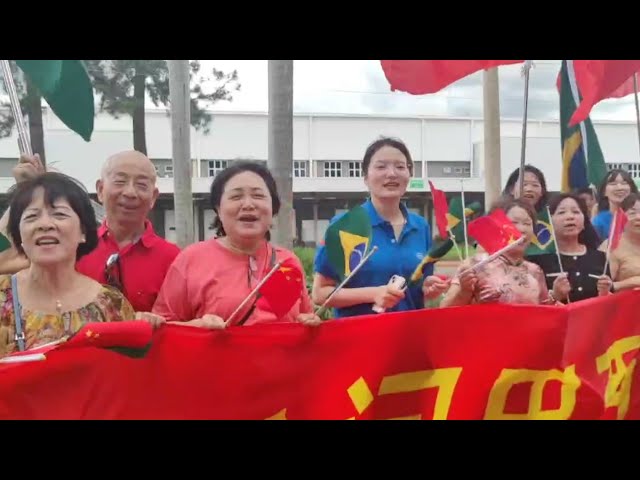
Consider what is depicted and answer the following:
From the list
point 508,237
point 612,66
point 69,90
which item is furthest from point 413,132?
point 69,90

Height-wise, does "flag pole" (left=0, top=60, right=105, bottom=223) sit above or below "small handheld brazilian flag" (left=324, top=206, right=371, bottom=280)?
above

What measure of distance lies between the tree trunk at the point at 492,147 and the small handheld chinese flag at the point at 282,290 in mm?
944

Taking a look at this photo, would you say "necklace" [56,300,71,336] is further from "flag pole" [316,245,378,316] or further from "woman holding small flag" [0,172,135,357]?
"flag pole" [316,245,378,316]

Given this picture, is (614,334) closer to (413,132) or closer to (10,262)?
(413,132)

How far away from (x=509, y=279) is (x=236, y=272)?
4.00ft

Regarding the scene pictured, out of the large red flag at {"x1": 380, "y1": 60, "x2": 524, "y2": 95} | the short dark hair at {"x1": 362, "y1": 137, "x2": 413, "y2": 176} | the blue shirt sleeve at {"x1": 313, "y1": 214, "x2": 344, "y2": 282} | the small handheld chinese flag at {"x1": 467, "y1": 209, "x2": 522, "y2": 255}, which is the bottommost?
the blue shirt sleeve at {"x1": 313, "y1": 214, "x2": 344, "y2": 282}

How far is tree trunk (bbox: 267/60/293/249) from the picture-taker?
2695 mm

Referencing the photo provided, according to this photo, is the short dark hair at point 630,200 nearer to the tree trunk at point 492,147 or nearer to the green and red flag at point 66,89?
the tree trunk at point 492,147

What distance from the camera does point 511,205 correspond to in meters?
3.10

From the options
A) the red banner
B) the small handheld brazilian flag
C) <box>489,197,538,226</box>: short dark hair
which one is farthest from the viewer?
<box>489,197,538,226</box>: short dark hair

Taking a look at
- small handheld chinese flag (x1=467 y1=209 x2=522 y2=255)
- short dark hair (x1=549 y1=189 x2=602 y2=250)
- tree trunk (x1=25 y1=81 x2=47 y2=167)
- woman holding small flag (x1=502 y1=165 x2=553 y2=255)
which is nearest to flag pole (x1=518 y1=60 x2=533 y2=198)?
woman holding small flag (x1=502 y1=165 x2=553 y2=255)

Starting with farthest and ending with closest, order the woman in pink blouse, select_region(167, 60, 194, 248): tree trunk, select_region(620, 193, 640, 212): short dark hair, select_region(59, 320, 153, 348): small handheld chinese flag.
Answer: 1. select_region(620, 193, 640, 212): short dark hair
2. the woman in pink blouse
3. select_region(167, 60, 194, 248): tree trunk
4. select_region(59, 320, 153, 348): small handheld chinese flag

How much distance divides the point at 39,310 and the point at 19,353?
0.16 m

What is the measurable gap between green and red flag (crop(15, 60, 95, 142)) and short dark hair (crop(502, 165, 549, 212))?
176 cm
